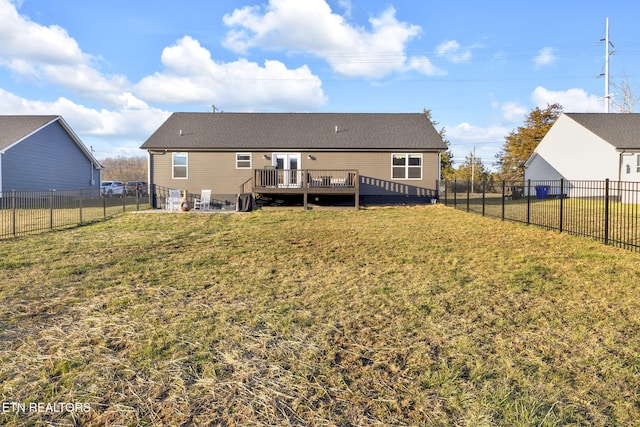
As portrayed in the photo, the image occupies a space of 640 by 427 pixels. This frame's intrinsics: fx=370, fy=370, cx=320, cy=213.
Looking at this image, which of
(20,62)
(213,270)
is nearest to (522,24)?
(213,270)

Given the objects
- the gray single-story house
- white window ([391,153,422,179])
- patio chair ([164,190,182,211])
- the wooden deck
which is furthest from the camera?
white window ([391,153,422,179])

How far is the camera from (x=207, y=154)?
18359 mm

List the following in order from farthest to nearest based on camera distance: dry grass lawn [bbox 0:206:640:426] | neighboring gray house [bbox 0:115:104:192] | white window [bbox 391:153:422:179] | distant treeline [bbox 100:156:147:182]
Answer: distant treeline [bbox 100:156:147:182]
neighboring gray house [bbox 0:115:104:192]
white window [bbox 391:153:422:179]
dry grass lawn [bbox 0:206:640:426]

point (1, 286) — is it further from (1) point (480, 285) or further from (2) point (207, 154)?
(2) point (207, 154)

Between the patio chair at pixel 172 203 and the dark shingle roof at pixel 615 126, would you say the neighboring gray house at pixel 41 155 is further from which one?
the dark shingle roof at pixel 615 126

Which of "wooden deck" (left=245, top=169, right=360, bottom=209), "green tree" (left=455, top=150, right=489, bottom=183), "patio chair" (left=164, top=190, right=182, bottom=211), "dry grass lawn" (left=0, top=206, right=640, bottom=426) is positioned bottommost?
"dry grass lawn" (left=0, top=206, right=640, bottom=426)

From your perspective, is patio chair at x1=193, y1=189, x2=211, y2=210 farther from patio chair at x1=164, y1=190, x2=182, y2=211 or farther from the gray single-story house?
patio chair at x1=164, y1=190, x2=182, y2=211

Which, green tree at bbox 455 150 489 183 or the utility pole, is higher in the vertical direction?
the utility pole

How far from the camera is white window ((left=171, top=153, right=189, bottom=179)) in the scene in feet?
60.2

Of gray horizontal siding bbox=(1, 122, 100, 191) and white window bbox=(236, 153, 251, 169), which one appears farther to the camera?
gray horizontal siding bbox=(1, 122, 100, 191)

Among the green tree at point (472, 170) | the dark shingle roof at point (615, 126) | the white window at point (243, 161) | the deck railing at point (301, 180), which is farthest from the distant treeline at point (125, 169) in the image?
the dark shingle roof at point (615, 126)

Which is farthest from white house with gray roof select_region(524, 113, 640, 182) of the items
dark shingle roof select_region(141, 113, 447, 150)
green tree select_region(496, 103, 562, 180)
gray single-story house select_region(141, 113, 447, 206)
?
gray single-story house select_region(141, 113, 447, 206)

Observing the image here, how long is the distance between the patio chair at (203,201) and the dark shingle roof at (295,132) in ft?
7.40

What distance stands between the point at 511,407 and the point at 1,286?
19.2ft
